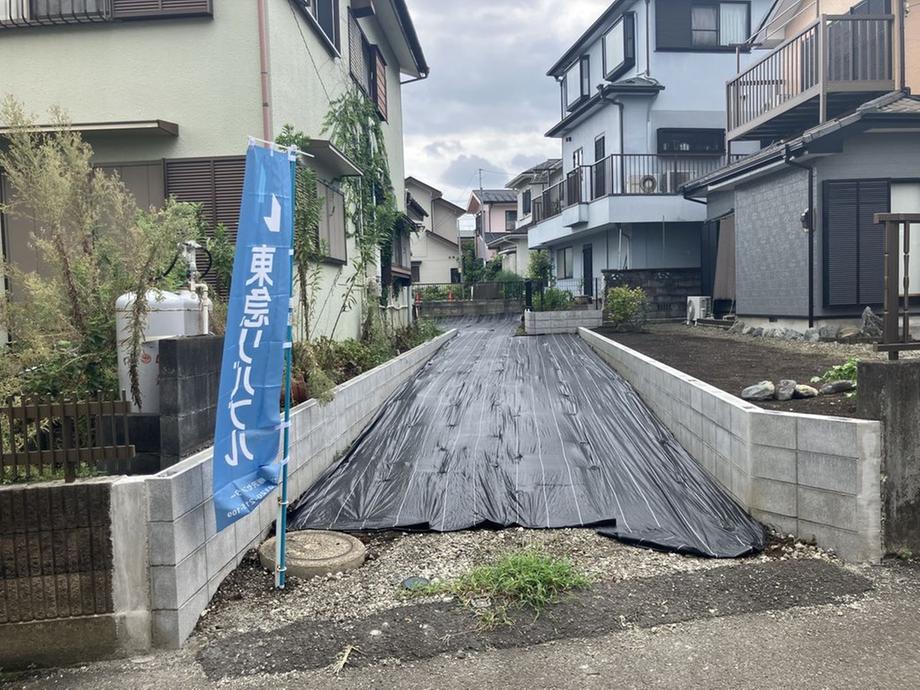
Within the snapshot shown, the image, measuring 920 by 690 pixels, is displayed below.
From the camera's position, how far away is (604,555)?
13.6ft

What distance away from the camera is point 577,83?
79.0 ft

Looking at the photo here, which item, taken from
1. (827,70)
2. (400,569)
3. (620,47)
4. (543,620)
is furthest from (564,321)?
(543,620)

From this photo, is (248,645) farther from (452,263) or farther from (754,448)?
(452,263)

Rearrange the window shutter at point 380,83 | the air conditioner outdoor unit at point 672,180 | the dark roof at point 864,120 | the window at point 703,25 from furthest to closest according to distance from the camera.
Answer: the window at point 703,25, the air conditioner outdoor unit at point 672,180, the window shutter at point 380,83, the dark roof at point 864,120

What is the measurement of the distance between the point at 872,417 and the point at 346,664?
10.9ft

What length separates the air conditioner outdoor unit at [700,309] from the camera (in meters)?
16.1

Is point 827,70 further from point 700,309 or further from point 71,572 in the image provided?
point 71,572

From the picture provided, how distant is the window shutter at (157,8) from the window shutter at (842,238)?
30.4 feet

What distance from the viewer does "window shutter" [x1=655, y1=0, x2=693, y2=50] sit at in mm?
18641

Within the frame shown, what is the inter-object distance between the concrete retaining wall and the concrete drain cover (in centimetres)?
1288

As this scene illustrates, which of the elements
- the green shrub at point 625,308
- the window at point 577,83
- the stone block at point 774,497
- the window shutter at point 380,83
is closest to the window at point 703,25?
the window at point 577,83

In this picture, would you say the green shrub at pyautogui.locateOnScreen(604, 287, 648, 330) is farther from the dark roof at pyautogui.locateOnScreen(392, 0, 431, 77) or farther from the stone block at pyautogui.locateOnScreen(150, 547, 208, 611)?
the stone block at pyautogui.locateOnScreen(150, 547, 208, 611)

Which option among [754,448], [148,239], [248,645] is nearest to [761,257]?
[754,448]

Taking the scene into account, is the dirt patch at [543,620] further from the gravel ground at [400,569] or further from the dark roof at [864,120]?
the dark roof at [864,120]
